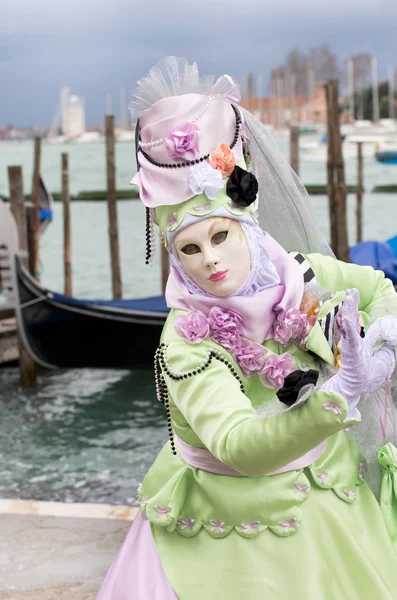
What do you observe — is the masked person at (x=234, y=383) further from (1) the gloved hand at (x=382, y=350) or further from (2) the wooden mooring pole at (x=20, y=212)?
(2) the wooden mooring pole at (x=20, y=212)

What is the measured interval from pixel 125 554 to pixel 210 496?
13.2 inches

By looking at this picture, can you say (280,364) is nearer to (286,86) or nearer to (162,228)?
(162,228)

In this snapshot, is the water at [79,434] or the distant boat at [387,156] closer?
the water at [79,434]

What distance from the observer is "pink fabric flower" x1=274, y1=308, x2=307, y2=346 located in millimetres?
2098

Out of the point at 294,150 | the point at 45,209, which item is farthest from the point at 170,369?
the point at 45,209

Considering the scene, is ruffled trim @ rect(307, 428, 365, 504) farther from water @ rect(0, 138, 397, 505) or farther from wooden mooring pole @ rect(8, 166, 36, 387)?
wooden mooring pole @ rect(8, 166, 36, 387)

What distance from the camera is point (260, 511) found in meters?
2.06

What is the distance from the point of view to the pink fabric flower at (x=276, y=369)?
6.81 ft

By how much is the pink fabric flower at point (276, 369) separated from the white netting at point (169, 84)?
634 mm

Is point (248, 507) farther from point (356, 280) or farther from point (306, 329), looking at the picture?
point (356, 280)

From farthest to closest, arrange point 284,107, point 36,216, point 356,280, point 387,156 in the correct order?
point 284,107
point 387,156
point 36,216
point 356,280

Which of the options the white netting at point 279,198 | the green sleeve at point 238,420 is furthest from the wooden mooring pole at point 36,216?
the green sleeve at point 238,420

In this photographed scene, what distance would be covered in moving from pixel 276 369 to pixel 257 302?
150 mm

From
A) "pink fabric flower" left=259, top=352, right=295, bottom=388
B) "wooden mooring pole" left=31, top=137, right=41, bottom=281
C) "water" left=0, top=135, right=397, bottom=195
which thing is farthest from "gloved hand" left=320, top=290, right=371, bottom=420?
"water" left=0, top=135, right=397, bottom=195
